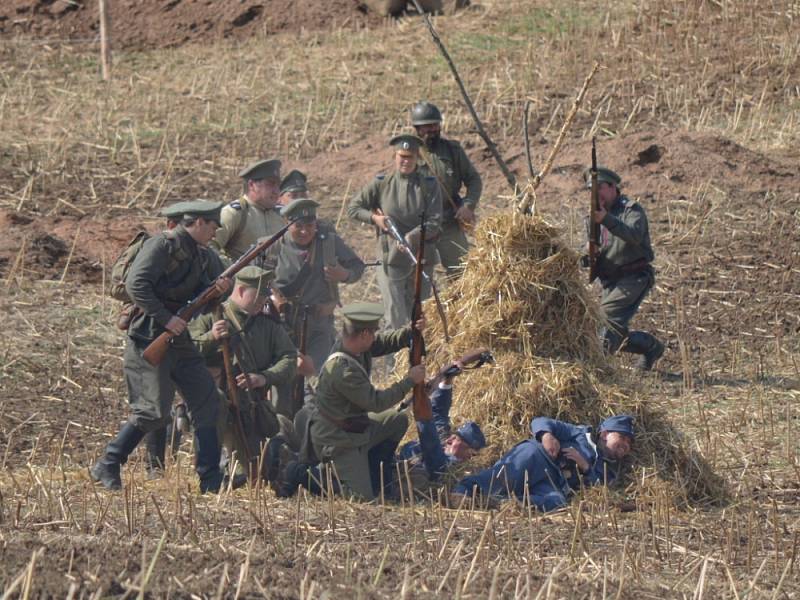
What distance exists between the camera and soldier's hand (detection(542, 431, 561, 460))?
948 centimetres

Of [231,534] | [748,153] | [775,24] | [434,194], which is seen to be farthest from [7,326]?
[775,24]

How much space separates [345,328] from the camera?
954cm

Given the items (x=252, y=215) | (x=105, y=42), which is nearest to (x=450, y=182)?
(x=252, y=215)

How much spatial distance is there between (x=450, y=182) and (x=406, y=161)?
0.72 metres

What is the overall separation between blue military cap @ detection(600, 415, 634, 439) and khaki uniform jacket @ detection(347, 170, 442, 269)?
3190mm

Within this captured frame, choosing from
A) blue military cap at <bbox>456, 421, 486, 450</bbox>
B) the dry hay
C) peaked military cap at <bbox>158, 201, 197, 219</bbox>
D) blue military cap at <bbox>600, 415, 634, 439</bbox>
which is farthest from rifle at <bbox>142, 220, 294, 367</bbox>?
blue military cap at <bbox>600, 415, 634, 439</bbox>

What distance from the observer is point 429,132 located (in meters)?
13.0

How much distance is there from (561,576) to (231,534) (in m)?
1.70

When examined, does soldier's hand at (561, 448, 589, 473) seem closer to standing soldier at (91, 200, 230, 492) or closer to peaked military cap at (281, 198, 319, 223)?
standing soldier at (91, 200, 230, 492)

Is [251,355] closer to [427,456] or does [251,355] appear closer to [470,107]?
[427,456]

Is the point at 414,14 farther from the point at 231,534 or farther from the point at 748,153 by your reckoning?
the point at 231,534

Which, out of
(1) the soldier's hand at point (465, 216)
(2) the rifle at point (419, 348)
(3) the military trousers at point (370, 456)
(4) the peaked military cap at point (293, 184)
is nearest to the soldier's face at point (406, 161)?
(1) the soldier's hand at point (465, 216)

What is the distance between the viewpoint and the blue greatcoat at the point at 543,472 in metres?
9.37

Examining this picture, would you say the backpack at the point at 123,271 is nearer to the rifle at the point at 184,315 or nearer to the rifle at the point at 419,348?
the rifle at the point at 184,315
